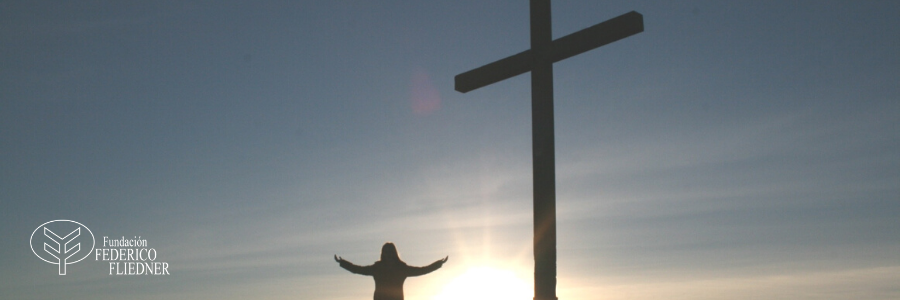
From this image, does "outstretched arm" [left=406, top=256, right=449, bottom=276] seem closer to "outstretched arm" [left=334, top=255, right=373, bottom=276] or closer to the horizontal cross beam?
"outstretched arm" [left=334, top=255, right=373, bottom=276]

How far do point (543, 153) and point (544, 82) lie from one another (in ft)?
3.15

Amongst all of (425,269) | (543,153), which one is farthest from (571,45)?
(425,269)

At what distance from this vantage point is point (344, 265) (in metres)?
8.91

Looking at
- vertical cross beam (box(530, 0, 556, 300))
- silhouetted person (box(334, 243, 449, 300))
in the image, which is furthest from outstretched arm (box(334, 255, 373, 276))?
vertical cross beam (box(530, 0, 556, 300))

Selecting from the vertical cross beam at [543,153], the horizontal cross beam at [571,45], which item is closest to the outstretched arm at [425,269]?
the vertical cross beam at [543,153]

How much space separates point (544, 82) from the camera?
29.6 feet

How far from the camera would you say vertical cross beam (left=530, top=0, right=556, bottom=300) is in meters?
7.97

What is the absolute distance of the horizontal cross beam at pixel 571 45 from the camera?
860 cm

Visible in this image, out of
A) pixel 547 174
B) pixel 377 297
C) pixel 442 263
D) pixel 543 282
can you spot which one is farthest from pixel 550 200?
pixel 377 297

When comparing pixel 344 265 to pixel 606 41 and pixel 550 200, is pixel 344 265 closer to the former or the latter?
pixel 550 200

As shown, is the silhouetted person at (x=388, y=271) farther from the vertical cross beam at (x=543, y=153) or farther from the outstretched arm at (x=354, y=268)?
the vertical cross beam at (x=543, y=153)

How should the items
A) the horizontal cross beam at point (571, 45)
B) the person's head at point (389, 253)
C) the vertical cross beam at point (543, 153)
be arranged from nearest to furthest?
the vertical cross beam at point (543, 153) < the horizontal cross beam at point (571, 45) < the person's head at point (389, 253)

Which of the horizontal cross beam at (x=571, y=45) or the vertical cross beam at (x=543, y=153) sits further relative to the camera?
the horizontal cross beam at (x=571, y=45)

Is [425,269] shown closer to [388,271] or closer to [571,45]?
[388,271]
